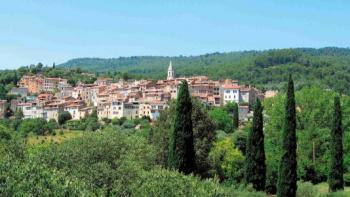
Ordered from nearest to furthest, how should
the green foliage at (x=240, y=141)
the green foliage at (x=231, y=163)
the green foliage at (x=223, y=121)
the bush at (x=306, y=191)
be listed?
1. the bush at (x=306, y=191)
2. the green foliage at (x=231, y=163)
3. the green foliage at (x=240, y=141)
4. the green foliage at (x=223, y=121)

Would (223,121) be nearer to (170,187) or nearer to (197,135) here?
(197,135)

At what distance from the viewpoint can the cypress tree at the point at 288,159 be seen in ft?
105

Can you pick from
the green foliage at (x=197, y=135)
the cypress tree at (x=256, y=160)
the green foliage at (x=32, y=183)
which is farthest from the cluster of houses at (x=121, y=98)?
the green foliage at (x=32, y=183)

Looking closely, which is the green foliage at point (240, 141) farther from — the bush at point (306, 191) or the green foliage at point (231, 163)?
the bush at point (306, 191)

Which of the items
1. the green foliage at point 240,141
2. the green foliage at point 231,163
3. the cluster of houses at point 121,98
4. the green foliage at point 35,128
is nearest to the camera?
the green foliage at point 231,163

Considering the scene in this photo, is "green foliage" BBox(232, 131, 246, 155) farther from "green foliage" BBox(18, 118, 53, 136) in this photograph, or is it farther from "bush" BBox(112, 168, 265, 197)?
"green foliage" BBox(18, 118, 53, 136)

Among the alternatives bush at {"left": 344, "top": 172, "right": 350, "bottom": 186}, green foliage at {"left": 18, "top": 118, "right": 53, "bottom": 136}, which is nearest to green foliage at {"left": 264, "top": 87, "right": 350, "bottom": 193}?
bush at {"left": 344, "top": 172, "right": 350, "bottom": 186}

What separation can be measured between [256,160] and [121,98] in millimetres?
80599

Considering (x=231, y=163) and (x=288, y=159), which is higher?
(x=288, y=159)

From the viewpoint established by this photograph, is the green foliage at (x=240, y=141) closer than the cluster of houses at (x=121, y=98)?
Yes

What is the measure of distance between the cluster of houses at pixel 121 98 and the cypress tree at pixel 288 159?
227 ft

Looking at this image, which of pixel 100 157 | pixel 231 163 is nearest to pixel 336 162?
pixel 231 163

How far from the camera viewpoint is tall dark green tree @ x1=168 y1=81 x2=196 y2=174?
A: 28.9 metres

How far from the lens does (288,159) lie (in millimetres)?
32719
